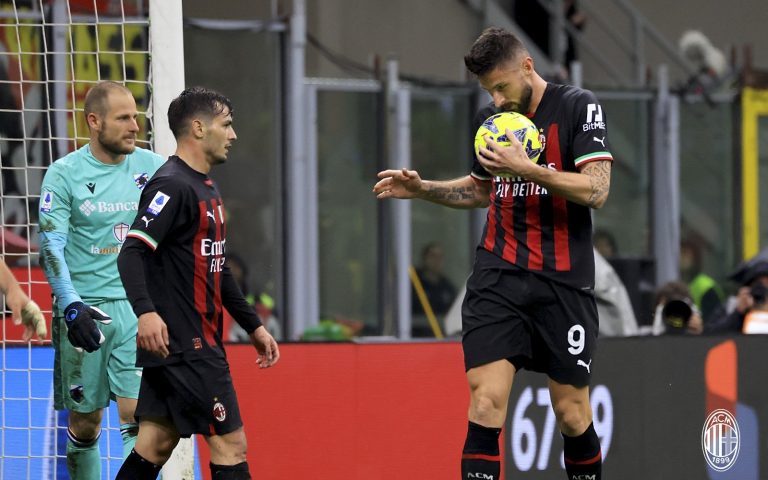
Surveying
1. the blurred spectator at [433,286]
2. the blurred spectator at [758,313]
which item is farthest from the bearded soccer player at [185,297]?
the blurred spectator at [433,286]

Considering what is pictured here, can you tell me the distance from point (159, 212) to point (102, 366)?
1362 mm

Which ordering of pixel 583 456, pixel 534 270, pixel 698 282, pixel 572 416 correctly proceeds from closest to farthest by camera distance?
1. pixel 534 270
2. pixel 572 416
3. pixel 583 456
4. pixel 698 282

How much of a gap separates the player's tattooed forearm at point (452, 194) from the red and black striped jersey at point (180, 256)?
1.03 m

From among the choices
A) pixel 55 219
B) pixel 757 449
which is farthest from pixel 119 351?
pixel 757 449

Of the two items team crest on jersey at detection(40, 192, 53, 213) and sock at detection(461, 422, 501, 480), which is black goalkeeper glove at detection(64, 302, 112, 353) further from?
sock at detection(461, 422, 501, 480)

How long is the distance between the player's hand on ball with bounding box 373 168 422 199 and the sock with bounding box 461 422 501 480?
1.11 meters

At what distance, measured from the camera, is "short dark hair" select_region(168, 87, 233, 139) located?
19.9 feet

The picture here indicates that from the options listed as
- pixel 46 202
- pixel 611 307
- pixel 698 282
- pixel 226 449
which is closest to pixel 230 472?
pixel 226 449

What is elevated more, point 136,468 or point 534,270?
point 534,270

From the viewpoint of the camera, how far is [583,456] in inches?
247

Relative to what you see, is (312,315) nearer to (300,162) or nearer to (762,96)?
(300,162)

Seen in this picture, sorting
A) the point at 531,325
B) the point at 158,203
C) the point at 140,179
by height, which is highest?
the point at 140,179

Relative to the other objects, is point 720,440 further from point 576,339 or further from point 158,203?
point 158,203

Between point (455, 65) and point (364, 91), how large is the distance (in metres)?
1.97
